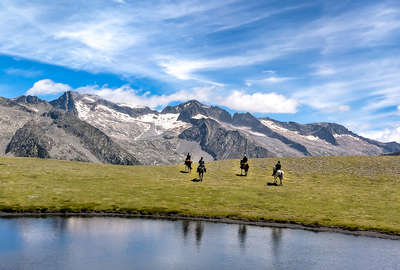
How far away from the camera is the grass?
5208 centimetres

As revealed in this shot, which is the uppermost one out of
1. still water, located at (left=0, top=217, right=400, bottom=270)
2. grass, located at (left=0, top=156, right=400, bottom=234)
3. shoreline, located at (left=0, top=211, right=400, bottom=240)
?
grass, located at (left=0, top=156, right=400, bottom=234)

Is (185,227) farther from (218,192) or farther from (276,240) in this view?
(218,192)

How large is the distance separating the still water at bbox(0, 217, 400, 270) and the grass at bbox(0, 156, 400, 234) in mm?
5413

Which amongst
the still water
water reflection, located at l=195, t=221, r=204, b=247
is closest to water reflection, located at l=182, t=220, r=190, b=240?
the still water

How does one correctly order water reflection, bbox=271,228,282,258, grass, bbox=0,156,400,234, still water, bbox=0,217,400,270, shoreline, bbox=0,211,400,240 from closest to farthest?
still water, bbox=0,217,400,270, water reflection, bbox=271,228,282,258, shoreline, bbox=0,211,400,240, grass, bbox=0,156,400,234

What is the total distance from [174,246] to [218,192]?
2817 centimetres

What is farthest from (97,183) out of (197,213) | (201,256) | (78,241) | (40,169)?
(201,256)

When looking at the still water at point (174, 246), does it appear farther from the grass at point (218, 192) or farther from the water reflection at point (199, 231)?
the grass at point (218, 192)

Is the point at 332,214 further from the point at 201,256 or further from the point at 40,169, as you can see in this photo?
the point at 40,169

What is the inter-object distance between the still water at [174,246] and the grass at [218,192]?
17.8ft

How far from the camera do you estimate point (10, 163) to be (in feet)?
264

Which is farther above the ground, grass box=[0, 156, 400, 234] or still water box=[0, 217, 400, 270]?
grass box=[0, 156, 400, 234]

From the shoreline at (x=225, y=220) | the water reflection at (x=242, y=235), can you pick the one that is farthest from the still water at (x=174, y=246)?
the shoreline at (x=225, y=220)

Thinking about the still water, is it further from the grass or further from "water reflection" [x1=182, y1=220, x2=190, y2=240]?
the grass
